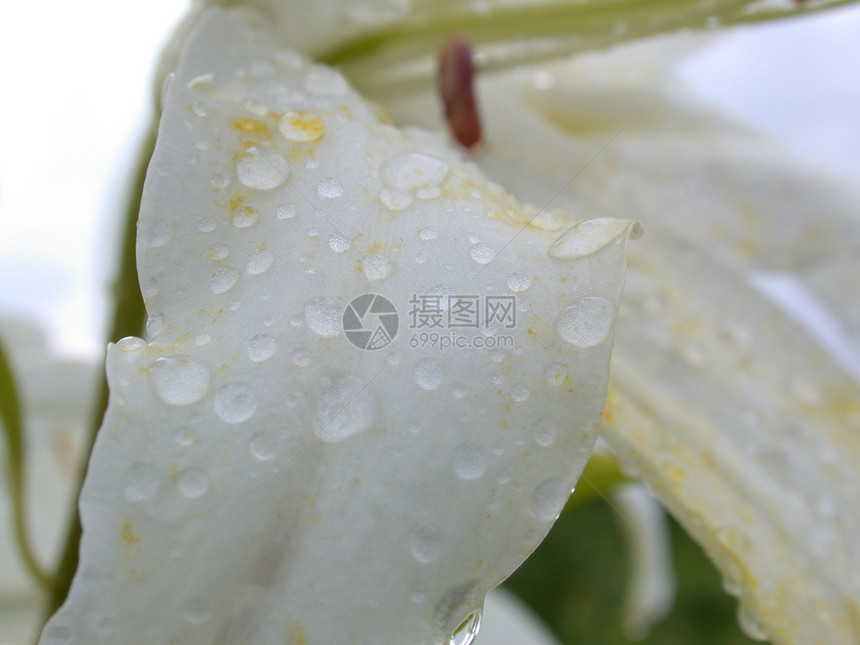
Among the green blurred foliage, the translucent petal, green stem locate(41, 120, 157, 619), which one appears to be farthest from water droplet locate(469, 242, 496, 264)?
the green blurred foliage

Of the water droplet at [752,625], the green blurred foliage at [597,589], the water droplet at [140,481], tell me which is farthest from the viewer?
the green blurred foliage at [597,589]

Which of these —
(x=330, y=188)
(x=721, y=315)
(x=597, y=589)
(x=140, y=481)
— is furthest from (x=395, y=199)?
(x=597, y=589)

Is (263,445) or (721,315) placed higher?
(263,445)

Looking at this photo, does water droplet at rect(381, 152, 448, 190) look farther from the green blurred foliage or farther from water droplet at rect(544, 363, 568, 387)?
the green blurred foliage

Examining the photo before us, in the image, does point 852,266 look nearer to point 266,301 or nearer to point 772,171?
point 772,171

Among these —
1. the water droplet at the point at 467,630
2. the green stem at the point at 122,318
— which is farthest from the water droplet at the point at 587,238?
the green stem at the point at 122,318

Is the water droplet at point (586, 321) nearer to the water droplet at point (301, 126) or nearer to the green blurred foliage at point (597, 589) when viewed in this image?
the water droplet at point (301, 126)

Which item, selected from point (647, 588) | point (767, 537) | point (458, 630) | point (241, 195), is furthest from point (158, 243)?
point (647, 588)

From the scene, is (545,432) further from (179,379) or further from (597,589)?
(597,589)
